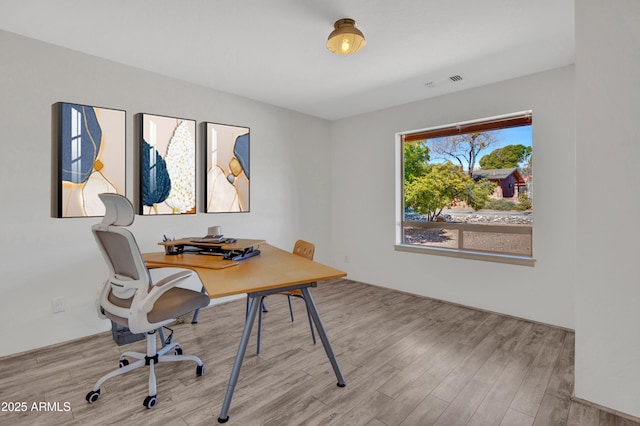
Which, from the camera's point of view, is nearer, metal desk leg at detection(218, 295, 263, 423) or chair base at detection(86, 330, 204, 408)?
metal desk leg at detection(218, 295, 263, 423)

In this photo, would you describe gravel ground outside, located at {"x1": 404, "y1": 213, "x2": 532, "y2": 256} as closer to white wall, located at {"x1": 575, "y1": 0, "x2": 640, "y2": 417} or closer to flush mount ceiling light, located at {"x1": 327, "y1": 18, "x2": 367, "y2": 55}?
white wall, located at {"x1": 575, "y1": 0, "x2": 640, "y2": 417}

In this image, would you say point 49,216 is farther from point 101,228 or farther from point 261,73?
point 261,73

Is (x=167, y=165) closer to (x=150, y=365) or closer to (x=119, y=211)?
(x=119, y=211)

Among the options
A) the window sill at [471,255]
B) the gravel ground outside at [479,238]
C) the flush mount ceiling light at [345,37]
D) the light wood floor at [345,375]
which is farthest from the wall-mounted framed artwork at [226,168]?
the gravel ground outside at [479,238]

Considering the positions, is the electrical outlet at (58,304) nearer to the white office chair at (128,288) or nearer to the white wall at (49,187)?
the white wall at (49,187)

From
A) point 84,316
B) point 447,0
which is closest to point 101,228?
point 84,316

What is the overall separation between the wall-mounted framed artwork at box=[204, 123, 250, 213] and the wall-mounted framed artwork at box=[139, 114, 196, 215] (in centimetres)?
18

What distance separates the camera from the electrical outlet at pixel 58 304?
2.62 metres

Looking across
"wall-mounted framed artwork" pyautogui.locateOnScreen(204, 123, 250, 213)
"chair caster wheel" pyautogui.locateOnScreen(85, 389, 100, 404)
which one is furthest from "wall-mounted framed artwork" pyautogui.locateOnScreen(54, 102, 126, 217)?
"chair caster wheel" pyautogui.locateOnScreen(85, 389, 100, 404)

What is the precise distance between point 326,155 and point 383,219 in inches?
58.3

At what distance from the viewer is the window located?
10.9ft

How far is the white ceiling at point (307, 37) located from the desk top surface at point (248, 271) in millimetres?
1788

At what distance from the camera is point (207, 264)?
2.13 metres

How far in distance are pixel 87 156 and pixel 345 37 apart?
8.18 ft
